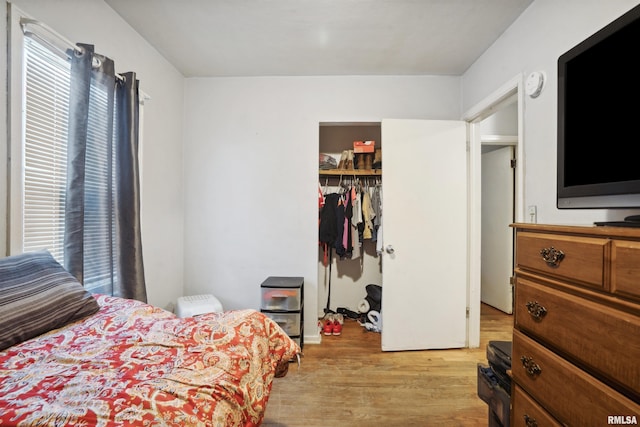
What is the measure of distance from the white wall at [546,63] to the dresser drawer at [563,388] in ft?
2.46

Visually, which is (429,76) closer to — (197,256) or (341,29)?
(341,29)

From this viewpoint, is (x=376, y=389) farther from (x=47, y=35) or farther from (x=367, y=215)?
(x=47, y=35)

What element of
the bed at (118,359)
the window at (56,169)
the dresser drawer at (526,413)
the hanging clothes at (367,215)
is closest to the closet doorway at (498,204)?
the hanging clothes at (367,215)

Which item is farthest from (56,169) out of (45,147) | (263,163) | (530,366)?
(530,366)

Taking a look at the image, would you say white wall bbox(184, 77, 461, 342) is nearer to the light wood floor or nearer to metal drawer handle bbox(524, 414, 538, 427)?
the light wood floor

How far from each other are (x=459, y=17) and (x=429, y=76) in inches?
32.4

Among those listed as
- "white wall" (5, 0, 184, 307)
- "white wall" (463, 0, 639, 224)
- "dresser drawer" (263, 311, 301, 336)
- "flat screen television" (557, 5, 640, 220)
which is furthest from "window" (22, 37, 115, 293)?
"white wall" (463, 0, 639, 224)

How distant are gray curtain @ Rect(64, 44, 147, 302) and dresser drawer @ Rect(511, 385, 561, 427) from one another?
211cm

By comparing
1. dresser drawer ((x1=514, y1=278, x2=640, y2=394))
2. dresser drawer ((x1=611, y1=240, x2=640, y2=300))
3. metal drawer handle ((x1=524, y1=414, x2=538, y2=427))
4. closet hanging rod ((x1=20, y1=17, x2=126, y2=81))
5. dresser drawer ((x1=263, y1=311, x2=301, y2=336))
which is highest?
closet hanging rod ((x1=20, y1=17, x2=126, y2=81))

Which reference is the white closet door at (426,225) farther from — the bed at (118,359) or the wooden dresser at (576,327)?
the bed at (118,359)

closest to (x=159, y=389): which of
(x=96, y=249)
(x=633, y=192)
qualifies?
(x=96, y=249)

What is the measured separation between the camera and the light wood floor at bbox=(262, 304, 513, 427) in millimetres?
1553

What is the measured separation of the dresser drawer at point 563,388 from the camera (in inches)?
27.4

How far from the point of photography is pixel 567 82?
41.7 inches
